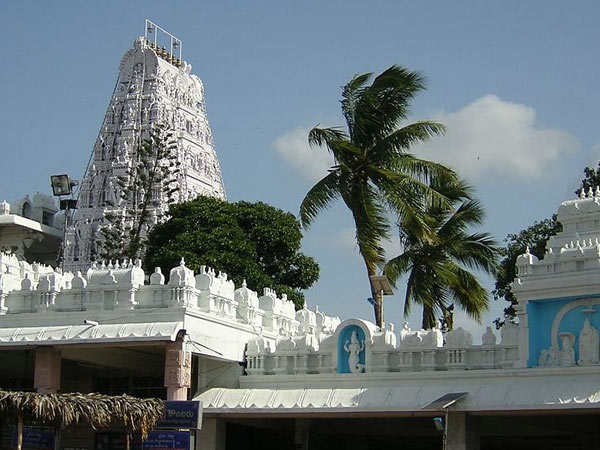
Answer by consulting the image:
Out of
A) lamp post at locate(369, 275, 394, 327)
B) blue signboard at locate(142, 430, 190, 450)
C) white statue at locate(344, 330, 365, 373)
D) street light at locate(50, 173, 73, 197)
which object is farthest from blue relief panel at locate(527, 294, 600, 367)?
street light at locate(50, 173, 73, 197)

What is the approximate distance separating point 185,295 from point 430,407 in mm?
6263

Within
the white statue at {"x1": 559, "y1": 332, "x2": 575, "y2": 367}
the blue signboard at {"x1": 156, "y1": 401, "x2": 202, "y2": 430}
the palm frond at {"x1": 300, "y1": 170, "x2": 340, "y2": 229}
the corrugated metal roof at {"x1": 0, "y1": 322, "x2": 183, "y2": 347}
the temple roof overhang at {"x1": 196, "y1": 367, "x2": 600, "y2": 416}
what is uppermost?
the palm frond at {"x1": 300, "y1": 170, "x2": 340, "y2": 229}

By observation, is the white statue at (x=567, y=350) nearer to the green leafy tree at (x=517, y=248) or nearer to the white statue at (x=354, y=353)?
the white statue at (x=354, y=353)

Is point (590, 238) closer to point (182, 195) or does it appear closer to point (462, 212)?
point (462, 212)

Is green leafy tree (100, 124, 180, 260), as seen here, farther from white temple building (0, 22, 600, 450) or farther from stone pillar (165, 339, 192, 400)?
stone pillar (165, 339, 192, 400)

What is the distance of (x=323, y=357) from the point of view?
24906mm

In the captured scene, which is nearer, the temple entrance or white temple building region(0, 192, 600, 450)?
white temple building region(0, 192, 600, 450)

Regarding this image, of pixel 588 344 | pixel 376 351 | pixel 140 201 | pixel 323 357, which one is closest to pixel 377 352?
pixel 376 351

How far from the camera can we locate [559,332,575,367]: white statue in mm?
21547

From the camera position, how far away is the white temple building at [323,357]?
21828 mm

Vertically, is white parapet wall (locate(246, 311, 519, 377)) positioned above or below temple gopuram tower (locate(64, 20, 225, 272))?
below

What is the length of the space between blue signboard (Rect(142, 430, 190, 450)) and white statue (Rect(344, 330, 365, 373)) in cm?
394

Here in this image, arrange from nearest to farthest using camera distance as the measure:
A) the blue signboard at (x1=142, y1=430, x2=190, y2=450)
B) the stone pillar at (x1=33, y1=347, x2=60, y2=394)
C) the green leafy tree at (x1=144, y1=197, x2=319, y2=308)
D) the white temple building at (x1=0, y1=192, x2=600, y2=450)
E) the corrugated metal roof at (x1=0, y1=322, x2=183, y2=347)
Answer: the white temple building at (x1=0, y1=192, x2=600, y2=450) < the blue signboard at (x1=142, y1=430, x2=190, y2=450) < the corrugated metal roof at (x1=0, y1=322, x2=183, y2=347) < the stone pillar at (x1=33, y1=347, x2=60, y2=394) < the green leafy tree at (x1=144, y1=197, x2=319, y2=308)

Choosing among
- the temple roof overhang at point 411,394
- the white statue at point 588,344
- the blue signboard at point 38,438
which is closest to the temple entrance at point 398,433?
the temple roof overhang at point 411,394
